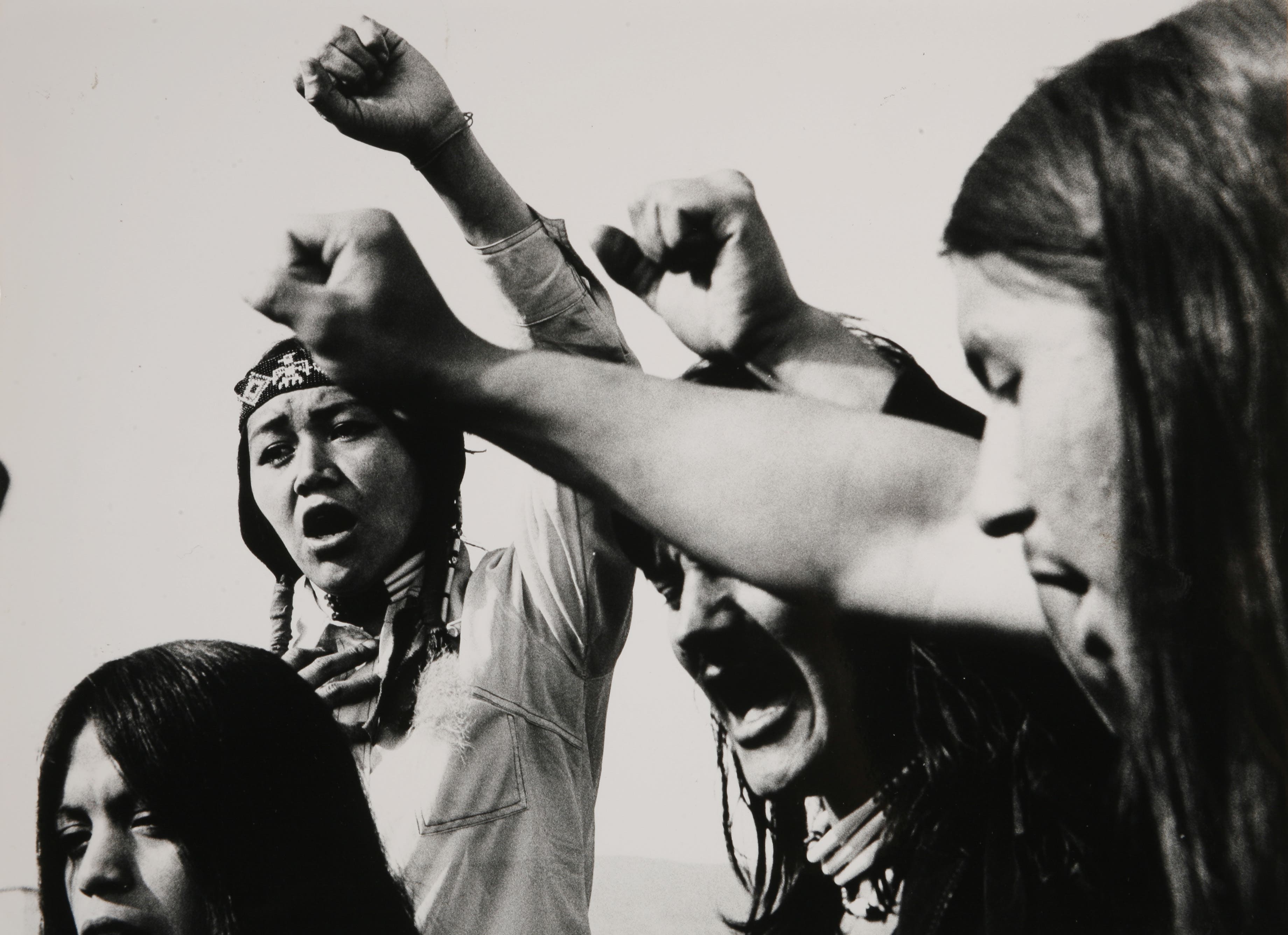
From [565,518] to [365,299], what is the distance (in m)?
0.32

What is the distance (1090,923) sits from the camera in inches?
46.2

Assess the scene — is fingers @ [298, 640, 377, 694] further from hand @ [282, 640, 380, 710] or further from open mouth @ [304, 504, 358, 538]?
open mouth @ [304, 504, 358, 538]

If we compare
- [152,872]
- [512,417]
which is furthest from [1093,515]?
[152,872]

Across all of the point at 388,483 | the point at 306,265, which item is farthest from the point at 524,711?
the point at 306,265

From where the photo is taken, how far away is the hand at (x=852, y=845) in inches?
50.3

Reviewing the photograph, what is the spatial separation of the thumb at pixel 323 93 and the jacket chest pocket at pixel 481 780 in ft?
2.02

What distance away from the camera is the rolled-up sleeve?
142 cm

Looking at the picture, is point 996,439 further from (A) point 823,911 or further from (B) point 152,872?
(B) point 152,872

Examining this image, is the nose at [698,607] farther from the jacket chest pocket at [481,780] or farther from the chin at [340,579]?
the chin at [340,579]

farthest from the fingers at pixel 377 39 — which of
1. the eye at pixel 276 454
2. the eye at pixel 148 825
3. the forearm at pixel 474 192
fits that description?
the eye at pixel 148 825

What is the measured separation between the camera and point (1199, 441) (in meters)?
1.16

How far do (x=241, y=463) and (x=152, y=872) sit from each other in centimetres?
54

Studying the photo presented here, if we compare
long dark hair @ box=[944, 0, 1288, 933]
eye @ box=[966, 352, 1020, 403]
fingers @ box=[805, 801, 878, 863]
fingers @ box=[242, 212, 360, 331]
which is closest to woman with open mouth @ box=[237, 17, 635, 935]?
fingers @ box=[242, 212, 360, 331]

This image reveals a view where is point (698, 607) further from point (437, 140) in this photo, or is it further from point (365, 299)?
point (437, 140)
